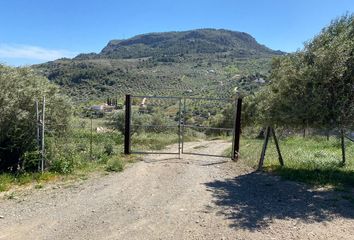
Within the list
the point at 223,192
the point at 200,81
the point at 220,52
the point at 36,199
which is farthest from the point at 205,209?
the point at 220,52

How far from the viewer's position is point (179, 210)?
8.27 meters

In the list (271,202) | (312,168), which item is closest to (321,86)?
(312,168)

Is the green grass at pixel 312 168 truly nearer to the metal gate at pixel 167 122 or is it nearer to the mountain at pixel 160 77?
the metal gate at pixel 167 122

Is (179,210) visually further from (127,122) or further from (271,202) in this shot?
(127,122)

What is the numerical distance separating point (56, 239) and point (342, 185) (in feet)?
24.2

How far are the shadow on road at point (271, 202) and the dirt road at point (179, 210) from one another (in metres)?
0.02

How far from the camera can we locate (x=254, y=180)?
37.1 feet

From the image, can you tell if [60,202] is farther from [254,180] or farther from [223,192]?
[254,180]

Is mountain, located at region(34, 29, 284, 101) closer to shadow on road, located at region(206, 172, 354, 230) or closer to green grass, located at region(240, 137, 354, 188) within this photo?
green grass, located at region(240, 137, 354, 188)

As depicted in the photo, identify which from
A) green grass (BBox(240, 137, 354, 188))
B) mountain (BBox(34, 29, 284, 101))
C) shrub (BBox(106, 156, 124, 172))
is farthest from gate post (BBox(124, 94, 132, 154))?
mountain (BBox(34, 29, 284, 101))

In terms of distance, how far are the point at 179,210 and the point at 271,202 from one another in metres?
2.18

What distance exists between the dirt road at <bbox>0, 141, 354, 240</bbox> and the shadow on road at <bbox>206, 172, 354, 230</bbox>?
18 mm

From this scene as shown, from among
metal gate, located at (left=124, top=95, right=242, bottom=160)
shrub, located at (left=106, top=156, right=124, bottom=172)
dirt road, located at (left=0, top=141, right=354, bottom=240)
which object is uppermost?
metal gate, located at (left=124, top=95, right=242, bottom=160)

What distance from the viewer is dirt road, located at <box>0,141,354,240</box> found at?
277 inches
